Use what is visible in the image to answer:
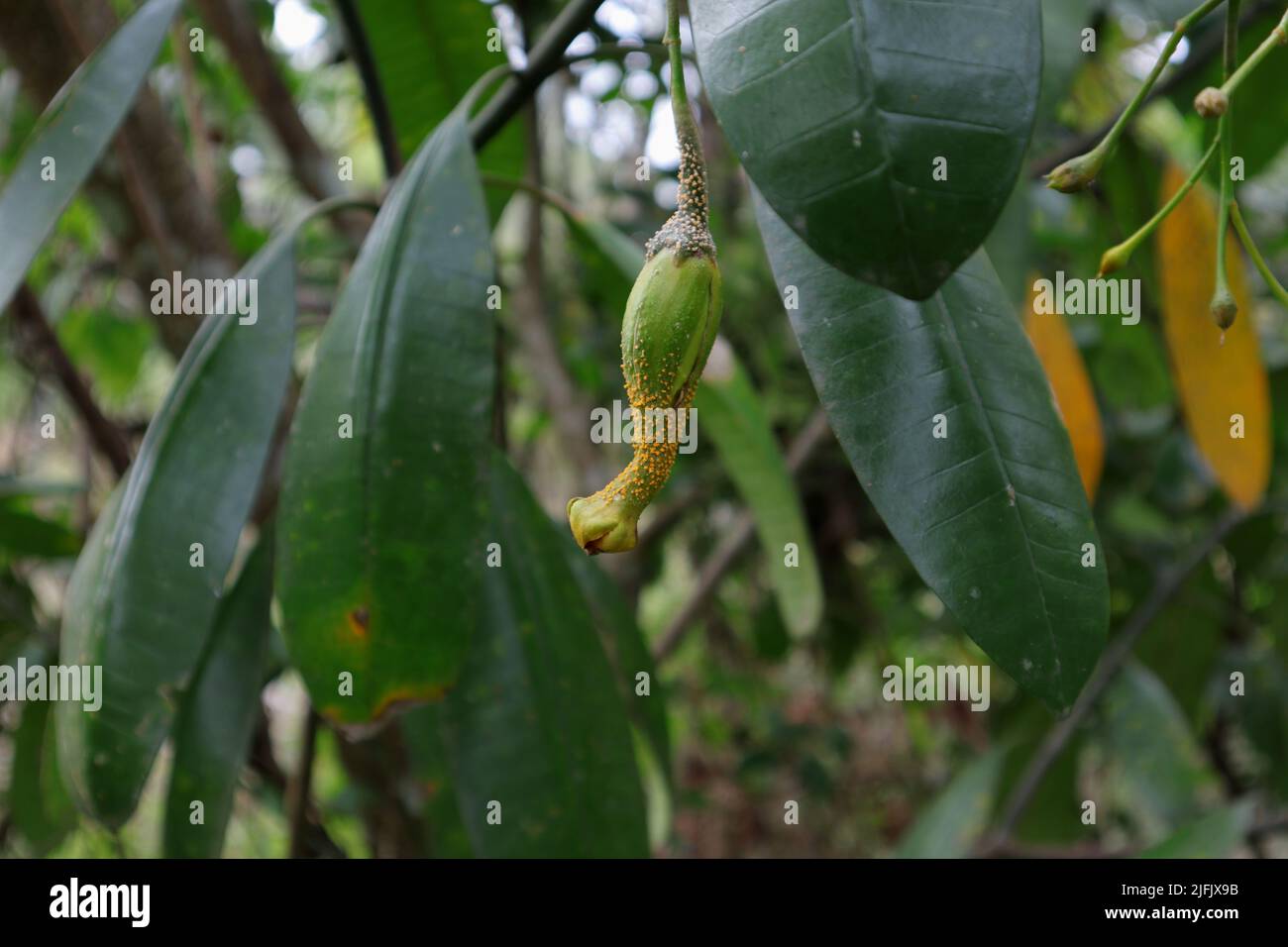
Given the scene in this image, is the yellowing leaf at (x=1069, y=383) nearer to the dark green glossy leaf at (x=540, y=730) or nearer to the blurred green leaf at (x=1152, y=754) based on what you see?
the dark green glossy leaf at (x=540, y=730)

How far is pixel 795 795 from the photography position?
189 centimetres

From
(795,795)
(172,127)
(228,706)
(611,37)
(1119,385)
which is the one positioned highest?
(611,37)

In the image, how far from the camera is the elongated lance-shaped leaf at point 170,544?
64 cm

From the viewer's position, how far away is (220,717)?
0.79 meters

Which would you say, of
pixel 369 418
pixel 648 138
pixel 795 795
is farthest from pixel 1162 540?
pixel 369 418

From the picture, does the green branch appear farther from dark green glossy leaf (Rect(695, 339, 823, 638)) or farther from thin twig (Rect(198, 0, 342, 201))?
thin twig (Rect(198, 0, 342, 201))

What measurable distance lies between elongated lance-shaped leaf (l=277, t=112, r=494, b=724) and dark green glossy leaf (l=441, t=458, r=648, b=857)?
151 millimetres

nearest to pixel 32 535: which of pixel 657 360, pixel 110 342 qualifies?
pixel 110 342

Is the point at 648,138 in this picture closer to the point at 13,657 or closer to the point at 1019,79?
the point at 13,657

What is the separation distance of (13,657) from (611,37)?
0.98m

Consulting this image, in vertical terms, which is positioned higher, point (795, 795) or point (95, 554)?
point (95, 554)

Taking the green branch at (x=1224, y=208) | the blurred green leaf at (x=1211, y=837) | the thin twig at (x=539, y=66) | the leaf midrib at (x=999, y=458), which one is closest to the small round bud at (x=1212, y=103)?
the green branch at (x=1224, y=208)

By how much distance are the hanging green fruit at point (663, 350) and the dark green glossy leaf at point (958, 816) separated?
1.06m

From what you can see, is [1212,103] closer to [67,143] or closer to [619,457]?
[67,143]
